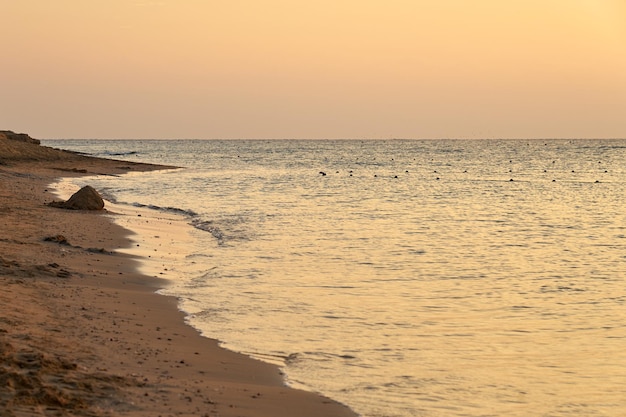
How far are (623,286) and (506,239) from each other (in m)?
8.25

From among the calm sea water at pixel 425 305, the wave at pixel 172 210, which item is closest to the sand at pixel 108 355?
the calm sea water at pixel 425 305

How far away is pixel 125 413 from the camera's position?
291 inches

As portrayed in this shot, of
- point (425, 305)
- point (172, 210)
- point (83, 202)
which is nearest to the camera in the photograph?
point (425, 305)

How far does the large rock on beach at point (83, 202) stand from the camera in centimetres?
2761

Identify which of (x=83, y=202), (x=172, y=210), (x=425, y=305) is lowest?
(x=172, y=210)

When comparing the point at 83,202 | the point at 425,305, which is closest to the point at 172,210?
the point at 83,202

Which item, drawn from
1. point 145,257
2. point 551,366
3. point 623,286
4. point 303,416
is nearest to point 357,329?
point 551,366

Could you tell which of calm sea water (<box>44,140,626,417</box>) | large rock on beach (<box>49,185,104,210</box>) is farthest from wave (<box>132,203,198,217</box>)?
large rock on beach (<box>49,185,104,210</box>)

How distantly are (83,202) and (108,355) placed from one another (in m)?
19.3

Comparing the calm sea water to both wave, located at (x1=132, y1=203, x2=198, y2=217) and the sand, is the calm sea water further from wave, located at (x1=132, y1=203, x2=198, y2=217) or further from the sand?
wave, located at (x1=132, y1=203, x2=198, y2=217)

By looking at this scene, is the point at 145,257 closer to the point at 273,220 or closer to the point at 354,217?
the point at 273,220

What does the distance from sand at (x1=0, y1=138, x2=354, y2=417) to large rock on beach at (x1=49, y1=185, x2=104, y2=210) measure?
34.4ft

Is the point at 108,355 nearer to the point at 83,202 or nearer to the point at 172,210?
the point at 83,202

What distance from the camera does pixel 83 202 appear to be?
91.5ft
